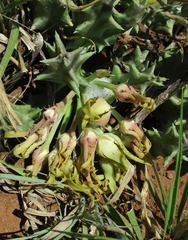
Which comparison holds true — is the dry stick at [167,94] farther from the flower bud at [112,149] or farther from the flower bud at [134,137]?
the flower bud at [112,149]

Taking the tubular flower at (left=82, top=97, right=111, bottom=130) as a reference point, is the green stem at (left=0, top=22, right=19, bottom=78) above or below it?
above

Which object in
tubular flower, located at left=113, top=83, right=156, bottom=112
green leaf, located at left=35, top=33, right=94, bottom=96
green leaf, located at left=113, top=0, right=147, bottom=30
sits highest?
green leaf, located at left=113, top=0, right=147, bottom=30

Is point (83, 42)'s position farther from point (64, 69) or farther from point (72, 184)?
point (72, 184)

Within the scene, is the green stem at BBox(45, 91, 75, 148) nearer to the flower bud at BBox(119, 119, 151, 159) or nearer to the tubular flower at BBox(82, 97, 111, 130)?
the tubular flower at BBox(82, 97, 111, 130)

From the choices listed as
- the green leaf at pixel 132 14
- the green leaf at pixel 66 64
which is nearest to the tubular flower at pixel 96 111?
the green leaf at pixel 66 64

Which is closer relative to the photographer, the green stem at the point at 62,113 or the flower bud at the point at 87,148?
the flower bud at the point at 87,148

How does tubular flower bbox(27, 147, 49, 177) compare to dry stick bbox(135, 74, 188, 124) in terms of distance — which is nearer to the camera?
tubular flower bbox(27, 147, 49, 177)

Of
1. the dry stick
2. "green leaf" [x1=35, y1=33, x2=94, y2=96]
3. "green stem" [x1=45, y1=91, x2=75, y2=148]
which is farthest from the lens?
the dry stick

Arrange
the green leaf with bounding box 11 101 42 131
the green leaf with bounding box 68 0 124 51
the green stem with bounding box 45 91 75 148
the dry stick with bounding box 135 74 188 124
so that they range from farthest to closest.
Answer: the dry stick with bounding box 135 74 188 124
the green leaf with bounding box 11 101 42 131
the green stem with bounding box 45 91 75 148
the green leaf with bounding box 68 0 124 51

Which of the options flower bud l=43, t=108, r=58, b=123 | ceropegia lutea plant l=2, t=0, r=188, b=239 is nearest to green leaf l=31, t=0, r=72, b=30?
ceropegia lutea plant l=2, t=0, r=188, b=239

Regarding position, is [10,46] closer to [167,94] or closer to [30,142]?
[30,142]
